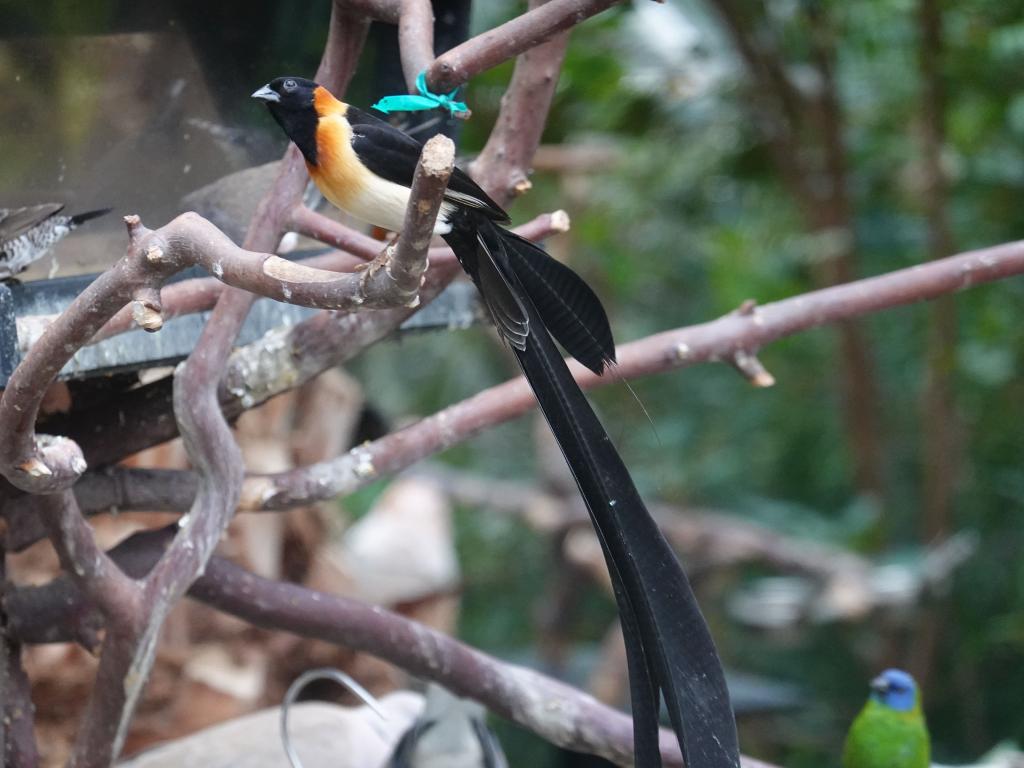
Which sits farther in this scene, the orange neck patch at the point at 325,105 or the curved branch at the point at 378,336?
the curved branch at the point at 378,336

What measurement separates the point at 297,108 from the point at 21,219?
0.29 meters

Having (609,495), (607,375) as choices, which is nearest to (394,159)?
(609,495)

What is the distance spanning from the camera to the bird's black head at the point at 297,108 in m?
0.84

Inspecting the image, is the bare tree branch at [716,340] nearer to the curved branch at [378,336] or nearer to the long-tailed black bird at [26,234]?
the curved branch at [378,336]

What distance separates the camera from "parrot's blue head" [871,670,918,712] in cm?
170

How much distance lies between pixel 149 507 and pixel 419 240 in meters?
0.65

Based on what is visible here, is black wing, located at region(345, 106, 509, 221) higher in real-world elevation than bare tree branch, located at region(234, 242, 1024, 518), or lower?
lower

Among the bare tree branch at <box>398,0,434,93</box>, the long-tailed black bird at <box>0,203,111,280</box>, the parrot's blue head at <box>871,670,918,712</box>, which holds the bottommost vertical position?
the long-tailed black bird at <box>0,203,111,280</box>

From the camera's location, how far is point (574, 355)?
85cm

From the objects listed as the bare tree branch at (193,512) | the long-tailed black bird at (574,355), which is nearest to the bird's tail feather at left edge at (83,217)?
the bare tree branch at (193,512)

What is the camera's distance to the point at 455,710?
1.22 meters

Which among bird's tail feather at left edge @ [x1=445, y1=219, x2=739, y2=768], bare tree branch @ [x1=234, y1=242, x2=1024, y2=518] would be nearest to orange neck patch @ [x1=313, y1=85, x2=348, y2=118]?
bird's tail feather at left edge @ [x1=445, y1=219, x2=739, y2=768]

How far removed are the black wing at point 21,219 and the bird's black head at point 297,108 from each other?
241mm

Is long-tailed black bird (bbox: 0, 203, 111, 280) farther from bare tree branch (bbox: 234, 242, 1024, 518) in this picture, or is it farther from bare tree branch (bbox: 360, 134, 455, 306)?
bare tree branch (bbox: 360, 134, 455, 306)
